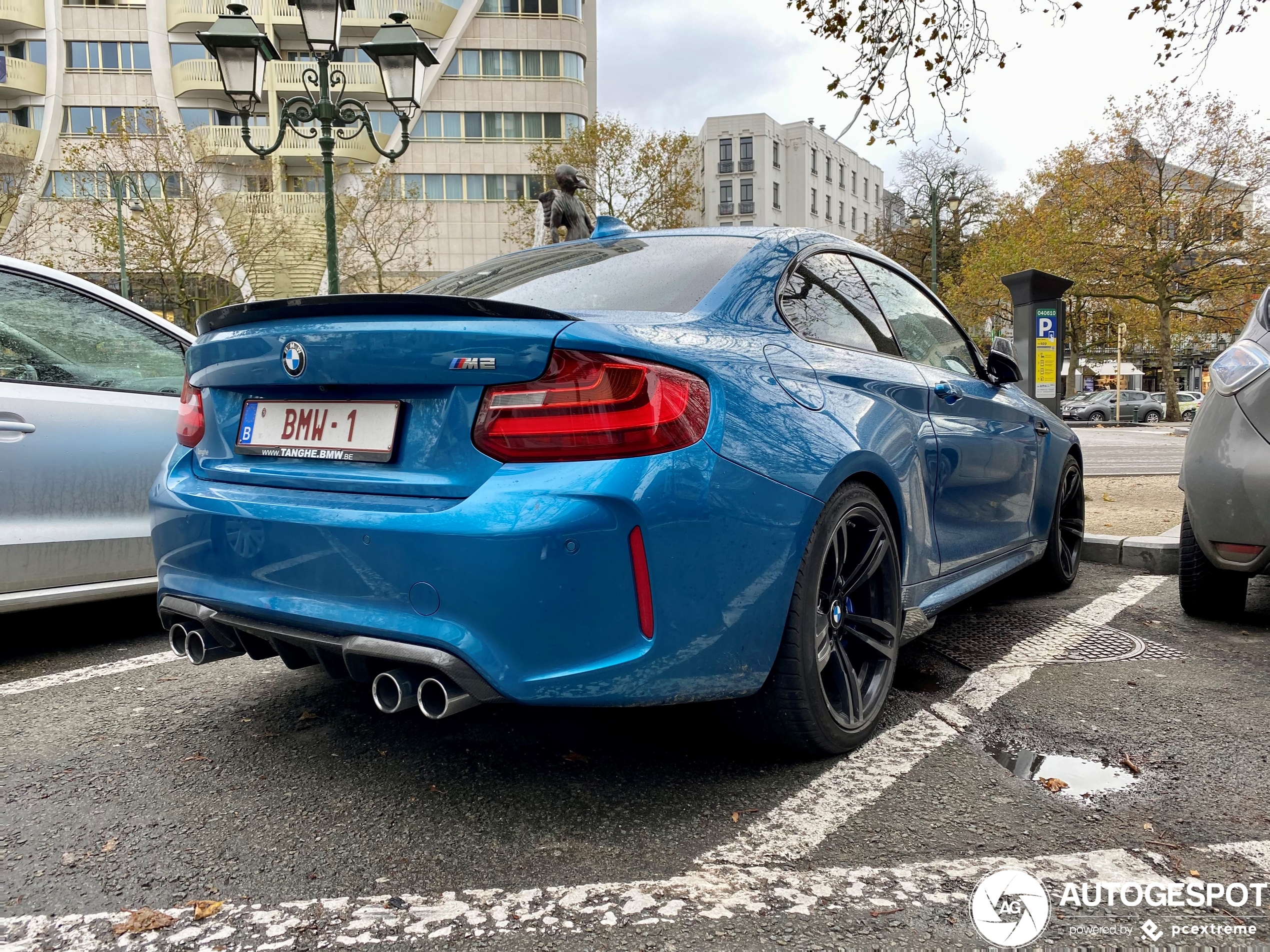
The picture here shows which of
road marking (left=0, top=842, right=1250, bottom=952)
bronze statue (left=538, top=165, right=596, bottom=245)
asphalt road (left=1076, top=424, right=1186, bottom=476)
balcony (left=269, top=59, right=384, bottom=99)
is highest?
balcony (left=269, top=59, right=384, bottom=99)

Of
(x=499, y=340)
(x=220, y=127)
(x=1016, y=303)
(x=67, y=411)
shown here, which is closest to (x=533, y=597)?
(x=499, y=340)

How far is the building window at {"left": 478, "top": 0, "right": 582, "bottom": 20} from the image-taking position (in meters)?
48.0

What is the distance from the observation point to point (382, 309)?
2322mm

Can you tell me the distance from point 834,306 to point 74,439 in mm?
2912

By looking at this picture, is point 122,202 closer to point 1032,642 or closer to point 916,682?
point 1032,642

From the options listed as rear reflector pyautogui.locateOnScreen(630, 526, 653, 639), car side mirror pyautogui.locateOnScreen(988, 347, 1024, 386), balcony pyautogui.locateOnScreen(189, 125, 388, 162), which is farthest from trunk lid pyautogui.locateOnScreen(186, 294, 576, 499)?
balcony pyautogui.locateOnScreen(189, 125, 388, 162)

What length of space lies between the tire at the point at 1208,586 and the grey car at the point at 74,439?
170 inches

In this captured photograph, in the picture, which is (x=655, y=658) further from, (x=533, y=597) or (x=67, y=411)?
(x=67, y=411)

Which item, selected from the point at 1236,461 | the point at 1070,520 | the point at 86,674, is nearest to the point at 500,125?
the point at 1070,520

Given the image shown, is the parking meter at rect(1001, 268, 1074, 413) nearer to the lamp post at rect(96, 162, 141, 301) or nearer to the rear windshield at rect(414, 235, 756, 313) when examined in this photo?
the rear windshield at rect(414, 235, 756, 313)

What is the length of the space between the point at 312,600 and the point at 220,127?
167 ft

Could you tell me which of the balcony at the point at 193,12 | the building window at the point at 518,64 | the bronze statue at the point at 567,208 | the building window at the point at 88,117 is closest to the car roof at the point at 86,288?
the bronze statue at the point at 567,208

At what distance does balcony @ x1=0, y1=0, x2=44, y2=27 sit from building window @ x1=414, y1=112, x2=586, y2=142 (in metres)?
17.8

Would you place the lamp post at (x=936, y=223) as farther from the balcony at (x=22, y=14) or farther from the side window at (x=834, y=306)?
the balcony at (x=22, y=14)
